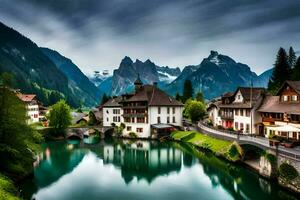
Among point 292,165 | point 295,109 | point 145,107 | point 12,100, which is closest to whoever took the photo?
point 292,165

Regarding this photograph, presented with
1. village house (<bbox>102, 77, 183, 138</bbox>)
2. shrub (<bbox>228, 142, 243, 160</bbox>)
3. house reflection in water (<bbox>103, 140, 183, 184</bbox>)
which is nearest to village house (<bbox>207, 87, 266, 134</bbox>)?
shrub (<bbox>228, 142, 243, 160</bbox>)

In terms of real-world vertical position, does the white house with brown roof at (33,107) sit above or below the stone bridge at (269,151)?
above

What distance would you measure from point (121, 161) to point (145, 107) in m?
30.3

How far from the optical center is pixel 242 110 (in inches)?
2625

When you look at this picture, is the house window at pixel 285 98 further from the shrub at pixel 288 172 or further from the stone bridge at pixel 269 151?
the shrub at pixel 288 172

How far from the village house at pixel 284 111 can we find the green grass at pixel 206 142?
316 inches

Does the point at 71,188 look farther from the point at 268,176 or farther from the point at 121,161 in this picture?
the point at 268,176

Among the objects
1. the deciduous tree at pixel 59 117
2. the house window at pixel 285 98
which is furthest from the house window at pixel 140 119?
the house window at pixel 285 98

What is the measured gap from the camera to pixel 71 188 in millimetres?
44000

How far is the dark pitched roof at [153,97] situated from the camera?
305 feet

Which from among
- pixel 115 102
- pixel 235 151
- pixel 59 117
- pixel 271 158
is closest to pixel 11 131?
pixel 271 158

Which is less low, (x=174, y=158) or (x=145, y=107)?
(x=145, y=107)

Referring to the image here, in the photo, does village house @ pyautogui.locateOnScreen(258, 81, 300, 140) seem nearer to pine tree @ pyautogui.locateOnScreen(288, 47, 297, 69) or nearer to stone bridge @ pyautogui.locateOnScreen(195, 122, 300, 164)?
stone bridge @ pyautogui.locateOnScreen(195, 122, 300, 164)

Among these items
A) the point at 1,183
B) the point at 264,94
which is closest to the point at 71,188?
the point at 1,183
